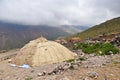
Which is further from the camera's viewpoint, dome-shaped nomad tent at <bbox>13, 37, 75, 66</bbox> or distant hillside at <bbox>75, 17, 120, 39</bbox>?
distant hillside at <bbox>75, 17, 120, 39</bbox>

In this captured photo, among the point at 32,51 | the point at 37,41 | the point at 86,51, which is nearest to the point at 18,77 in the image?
the point at 32,51

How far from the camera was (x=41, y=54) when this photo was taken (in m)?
24.1

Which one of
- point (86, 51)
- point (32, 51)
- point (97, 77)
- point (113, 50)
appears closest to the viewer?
point (97, 77)

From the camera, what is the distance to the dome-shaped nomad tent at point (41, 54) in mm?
23544

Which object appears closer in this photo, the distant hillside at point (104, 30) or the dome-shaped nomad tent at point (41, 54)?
the dome-shaped nomad tent at point (41, 54)

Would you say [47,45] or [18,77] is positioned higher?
[47,45]

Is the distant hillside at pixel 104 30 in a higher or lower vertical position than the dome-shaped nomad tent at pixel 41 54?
higher

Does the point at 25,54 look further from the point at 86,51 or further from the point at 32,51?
the point at 86,51

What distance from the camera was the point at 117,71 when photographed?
14.8m

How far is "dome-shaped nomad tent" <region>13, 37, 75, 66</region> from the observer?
23.5 meters

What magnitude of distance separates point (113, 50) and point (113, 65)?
21.9 ft

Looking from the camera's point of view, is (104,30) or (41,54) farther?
(104,30)

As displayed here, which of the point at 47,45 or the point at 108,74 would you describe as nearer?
the point at 108,74

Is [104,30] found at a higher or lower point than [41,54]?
higher
